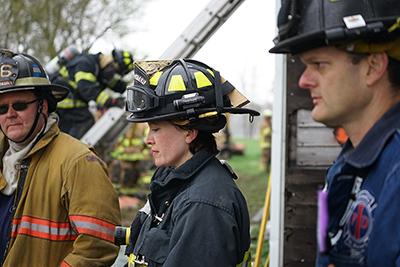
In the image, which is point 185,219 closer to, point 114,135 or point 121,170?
point 114,135

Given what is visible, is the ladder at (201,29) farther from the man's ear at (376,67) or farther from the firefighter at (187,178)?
the man's ear at (376,67)

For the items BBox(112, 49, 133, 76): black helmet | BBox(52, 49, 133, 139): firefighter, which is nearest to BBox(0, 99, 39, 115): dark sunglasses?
BBox(52, 49, 133, 139): firefighter

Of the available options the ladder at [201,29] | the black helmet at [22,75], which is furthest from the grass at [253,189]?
the black helmet at [22,75]

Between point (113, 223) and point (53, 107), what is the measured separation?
1043 millimetres

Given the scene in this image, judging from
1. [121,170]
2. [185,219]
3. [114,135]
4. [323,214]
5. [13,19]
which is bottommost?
[121,170]

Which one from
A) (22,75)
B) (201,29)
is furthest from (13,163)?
(201,29)

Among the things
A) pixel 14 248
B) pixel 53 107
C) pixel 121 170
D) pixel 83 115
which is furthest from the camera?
pixel 121 170

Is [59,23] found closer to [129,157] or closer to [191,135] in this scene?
[129,157]

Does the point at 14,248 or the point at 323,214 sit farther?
the point at 14,248

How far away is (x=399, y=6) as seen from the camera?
4.21 ft

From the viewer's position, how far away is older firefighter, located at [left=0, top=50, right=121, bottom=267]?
2.59 m

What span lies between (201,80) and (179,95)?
15 centimetres


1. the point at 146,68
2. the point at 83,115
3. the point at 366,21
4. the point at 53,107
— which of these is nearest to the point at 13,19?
the point at 83,115

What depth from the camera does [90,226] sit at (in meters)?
2.58
